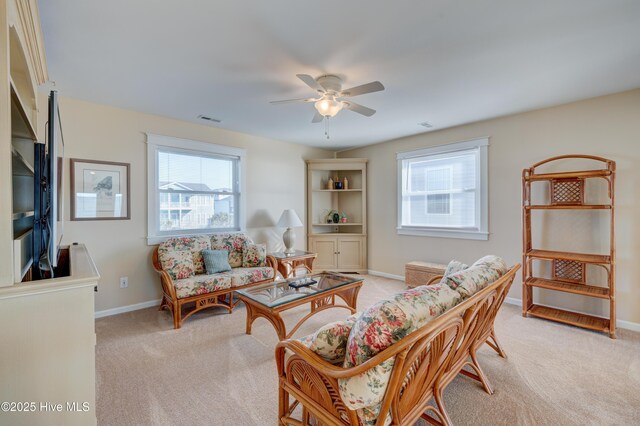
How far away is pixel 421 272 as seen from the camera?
418 centimetres

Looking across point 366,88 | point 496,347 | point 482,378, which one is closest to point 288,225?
point 366,88

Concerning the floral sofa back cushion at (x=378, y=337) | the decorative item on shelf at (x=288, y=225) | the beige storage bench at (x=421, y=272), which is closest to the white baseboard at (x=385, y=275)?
the beige storage bench at (x=421, y=272)

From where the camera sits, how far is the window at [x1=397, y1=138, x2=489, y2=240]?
158 inches

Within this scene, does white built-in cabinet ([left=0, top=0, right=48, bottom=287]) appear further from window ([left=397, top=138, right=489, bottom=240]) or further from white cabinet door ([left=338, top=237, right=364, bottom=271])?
window ([left=397, top=138, right=489, bottom=240])

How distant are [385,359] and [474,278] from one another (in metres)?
0.93

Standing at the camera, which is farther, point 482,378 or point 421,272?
point 421,272

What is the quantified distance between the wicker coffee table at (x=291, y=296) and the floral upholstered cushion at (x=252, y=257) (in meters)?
0.98

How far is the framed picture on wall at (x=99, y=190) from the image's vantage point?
10.3ft

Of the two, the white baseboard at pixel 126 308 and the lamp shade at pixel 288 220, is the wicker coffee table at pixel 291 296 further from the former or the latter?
the white baseboard at pixel 126 308

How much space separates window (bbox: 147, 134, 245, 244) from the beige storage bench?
2676 mm

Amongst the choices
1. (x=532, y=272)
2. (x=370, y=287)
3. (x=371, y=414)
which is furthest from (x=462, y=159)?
(x=371, y=414)

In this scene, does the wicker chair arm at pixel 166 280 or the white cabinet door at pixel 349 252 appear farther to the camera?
the white cabinet door at pixel 349 252

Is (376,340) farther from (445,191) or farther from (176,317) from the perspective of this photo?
(445,191)

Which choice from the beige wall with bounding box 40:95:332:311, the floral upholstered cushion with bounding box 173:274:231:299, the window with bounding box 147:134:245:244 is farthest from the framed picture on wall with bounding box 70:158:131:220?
the floral upholstered cushion with bounding box 173:274:231:299
